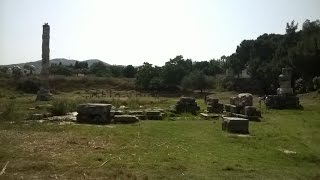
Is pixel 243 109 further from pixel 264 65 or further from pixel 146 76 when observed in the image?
pixel 146 76

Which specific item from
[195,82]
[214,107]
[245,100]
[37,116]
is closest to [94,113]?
[37,116]

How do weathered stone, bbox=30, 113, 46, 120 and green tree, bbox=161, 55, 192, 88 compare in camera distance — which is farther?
green tree, bbox=161, 55, 192, 88

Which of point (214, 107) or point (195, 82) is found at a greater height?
point (195, 82)

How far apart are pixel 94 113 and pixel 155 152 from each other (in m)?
9.16

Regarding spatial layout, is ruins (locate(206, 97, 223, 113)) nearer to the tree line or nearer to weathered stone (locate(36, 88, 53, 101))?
weathered stone (locate(36, 88, 53, 101))

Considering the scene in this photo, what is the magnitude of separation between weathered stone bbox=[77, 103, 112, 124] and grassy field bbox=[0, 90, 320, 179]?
208cm

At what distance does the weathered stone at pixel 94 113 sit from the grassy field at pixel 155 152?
2.08 m

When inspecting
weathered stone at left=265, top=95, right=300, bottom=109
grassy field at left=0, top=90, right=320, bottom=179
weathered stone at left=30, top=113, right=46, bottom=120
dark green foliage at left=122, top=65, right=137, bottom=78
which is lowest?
grassy field at left=0, top=90, right=320, bottom=179

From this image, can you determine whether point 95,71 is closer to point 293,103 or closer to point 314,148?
point 293,103

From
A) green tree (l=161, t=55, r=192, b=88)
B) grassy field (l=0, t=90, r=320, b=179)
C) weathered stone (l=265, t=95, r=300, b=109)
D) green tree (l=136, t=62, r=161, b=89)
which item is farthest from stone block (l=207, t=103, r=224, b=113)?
green tree (l=136, t=62, r=161, b=89)

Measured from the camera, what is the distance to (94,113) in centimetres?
2102

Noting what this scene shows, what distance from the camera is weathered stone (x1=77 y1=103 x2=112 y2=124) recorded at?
20.9m

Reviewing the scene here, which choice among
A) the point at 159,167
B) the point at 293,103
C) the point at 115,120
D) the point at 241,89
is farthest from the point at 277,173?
the point at 241,89

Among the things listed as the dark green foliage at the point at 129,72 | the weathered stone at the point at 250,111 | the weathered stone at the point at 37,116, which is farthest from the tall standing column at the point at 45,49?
the dark green foliage at the point at 129,72
